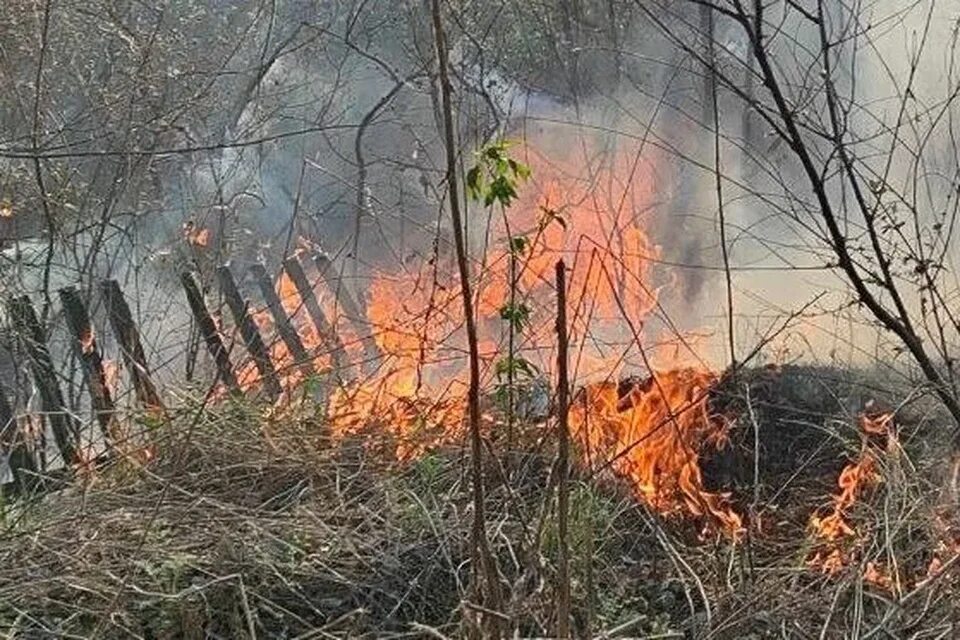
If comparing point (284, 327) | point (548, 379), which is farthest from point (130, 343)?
point (548, 379)

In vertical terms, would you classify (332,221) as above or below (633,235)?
above

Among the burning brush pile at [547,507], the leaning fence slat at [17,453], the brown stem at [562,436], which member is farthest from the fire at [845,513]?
the leaning fence slat at [17,453]

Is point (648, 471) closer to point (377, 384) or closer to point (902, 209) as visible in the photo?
point (377, 384)

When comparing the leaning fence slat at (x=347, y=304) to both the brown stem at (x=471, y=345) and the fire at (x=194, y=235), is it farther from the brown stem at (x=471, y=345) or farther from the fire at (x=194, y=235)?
the brown stem at (x=471, y=345)

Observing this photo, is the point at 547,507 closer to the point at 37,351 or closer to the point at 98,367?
the point at 98,367

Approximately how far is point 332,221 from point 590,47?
387cm

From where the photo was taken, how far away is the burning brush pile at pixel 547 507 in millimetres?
3701

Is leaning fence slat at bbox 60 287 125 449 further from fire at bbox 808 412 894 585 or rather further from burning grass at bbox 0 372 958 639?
fire at bbox 808 412 894 585

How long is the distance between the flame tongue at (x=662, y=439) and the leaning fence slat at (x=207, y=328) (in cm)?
178

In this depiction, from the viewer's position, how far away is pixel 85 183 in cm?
820

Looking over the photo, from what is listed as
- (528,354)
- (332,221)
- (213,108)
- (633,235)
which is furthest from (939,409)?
(332,221)

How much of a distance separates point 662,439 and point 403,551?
64.3 inches

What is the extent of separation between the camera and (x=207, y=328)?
21.7ft

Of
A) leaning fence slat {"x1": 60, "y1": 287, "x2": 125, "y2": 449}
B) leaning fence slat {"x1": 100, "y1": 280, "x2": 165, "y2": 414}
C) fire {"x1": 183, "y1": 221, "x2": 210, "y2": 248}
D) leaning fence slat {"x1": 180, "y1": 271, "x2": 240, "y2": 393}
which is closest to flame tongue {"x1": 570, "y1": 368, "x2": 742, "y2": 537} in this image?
leaning fence slat {"x1": 180, "y1": 271, "x2": 240, "y2": 393}
